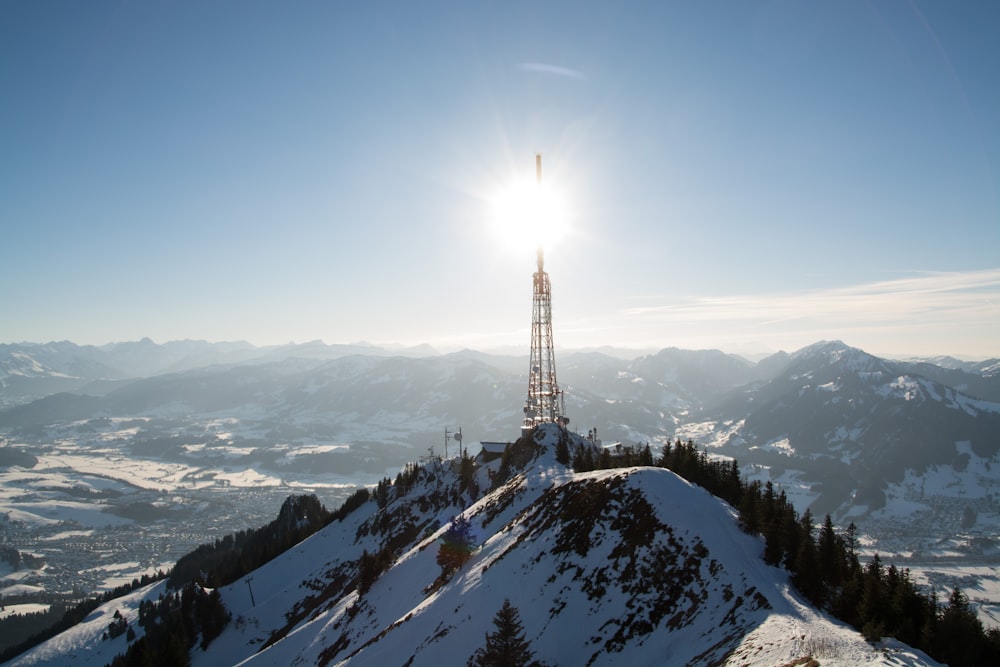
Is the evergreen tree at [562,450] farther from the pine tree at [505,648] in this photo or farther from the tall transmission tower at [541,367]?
the pine tree at [505,648]

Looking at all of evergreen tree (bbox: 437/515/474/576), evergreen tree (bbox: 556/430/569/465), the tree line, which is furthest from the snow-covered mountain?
the tree line

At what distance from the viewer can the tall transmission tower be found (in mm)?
98375

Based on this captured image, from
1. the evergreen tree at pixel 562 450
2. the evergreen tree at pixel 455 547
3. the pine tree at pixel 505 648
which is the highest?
the evergreen tree at pixel 562 450

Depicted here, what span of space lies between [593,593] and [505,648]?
333 inches

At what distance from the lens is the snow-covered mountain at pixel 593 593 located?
31105 mm

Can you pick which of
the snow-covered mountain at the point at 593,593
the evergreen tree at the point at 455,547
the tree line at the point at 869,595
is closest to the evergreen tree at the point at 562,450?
the snow-covered mountain at the point at 593,593

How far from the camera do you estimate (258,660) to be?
2842 inches

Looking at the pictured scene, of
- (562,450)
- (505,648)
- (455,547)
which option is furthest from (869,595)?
(562,450)

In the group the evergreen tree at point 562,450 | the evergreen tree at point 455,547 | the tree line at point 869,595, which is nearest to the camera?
the tree line at point 869,595

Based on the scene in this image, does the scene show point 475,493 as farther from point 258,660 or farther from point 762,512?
point 762,512

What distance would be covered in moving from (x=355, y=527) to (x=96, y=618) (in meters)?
91.8

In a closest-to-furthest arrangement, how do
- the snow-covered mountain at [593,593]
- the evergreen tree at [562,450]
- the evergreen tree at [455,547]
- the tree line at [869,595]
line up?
the snow-covered mountain at [593,593] → the tree line at [869,595] → the evergreen tree at [455,547] → the evergreen tree at [562,450]

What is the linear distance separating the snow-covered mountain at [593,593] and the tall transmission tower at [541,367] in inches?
505

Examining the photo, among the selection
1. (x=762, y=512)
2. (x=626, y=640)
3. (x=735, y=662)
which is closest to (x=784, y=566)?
(x=762, y=512)
